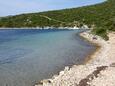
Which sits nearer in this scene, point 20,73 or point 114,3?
point 20,73

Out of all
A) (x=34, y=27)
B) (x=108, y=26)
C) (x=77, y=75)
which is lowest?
(x=34, y=27)

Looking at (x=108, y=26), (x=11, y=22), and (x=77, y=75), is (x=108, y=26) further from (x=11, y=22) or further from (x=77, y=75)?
(x=11, y=22)

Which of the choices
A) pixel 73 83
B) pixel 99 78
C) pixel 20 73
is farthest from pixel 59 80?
pixel 20 73

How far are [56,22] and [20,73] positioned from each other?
131849 mm

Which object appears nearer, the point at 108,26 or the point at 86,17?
the point at 108,26

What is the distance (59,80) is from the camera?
25.8 metres

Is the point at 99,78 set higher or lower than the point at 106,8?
higher

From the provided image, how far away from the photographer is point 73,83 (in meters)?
24.3

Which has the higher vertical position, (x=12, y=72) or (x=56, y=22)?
(x=12, y=72)

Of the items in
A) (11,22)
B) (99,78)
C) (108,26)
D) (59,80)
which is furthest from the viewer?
(11,22)

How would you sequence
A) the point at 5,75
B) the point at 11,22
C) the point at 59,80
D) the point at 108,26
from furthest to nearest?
1. the point at 11,22
2. the point at 108,26
3. the point at 5,75
4. the point at 59,80

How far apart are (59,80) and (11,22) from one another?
168944 millimetres

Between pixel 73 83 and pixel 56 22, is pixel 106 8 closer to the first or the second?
pixel 56 22

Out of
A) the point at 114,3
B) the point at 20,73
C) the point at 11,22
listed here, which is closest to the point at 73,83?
the point at 20,73
